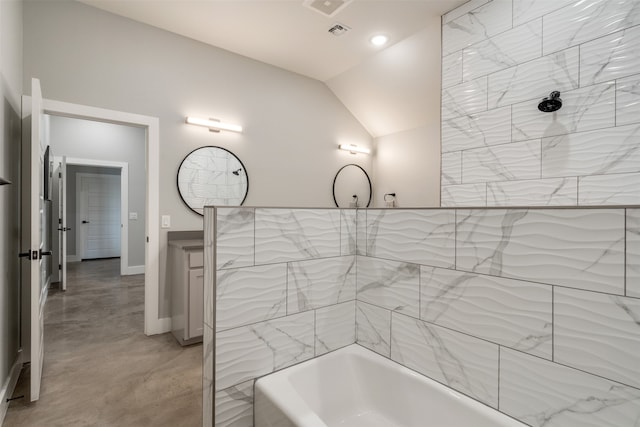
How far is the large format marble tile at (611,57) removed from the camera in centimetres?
172

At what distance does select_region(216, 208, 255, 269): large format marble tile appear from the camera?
1.28 meters

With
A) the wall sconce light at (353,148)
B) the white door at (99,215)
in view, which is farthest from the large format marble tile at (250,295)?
the white door at (99,215)

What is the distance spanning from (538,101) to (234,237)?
2.25 m

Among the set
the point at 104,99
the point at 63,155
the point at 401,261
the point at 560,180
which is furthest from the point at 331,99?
the point at 63,155

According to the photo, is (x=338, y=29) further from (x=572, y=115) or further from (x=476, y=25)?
(x=572, y=115)

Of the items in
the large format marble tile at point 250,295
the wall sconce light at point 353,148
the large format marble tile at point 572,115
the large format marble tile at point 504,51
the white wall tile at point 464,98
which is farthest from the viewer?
the wall sconce light at point 353,148

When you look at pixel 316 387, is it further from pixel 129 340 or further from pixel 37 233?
pixel 129 340

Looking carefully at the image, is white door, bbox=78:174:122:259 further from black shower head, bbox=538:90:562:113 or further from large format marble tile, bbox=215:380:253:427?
black shower head, bbox=538:90:562:113

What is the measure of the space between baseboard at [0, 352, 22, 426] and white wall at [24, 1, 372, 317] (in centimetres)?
100

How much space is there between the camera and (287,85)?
3779 mm

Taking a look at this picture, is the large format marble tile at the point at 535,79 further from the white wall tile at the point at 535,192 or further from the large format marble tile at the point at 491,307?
the large format marble tile at the point at 491,307

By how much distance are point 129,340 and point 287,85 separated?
10.6 ft

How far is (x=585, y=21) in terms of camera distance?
1.89 meters

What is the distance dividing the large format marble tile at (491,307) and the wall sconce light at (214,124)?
105 inches
